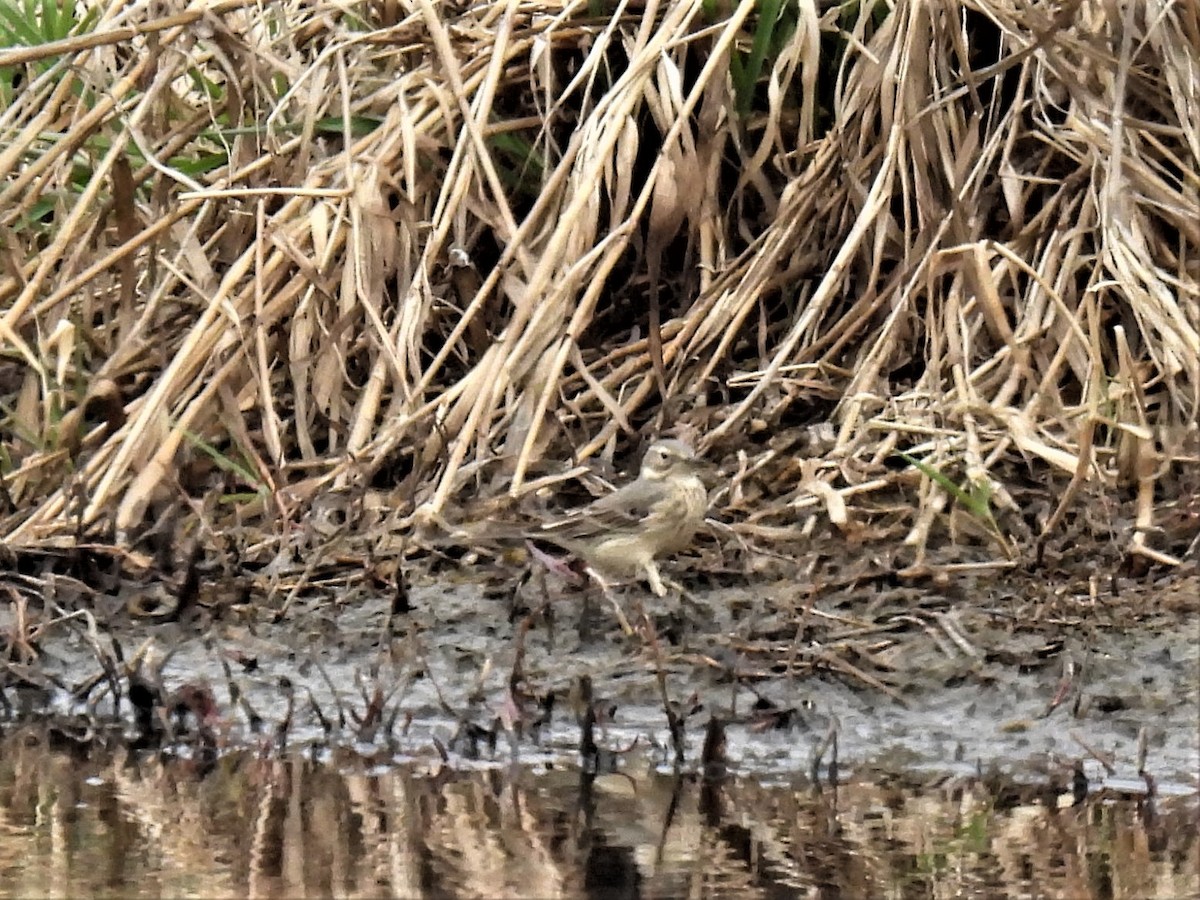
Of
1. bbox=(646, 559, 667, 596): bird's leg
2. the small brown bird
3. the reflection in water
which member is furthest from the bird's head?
the reflection in water

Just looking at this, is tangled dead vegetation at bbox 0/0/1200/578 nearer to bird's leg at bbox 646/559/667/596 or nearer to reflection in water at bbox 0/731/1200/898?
bird's leg at bbox 646/559/667/596

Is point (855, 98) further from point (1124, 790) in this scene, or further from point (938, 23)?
point (1124, 790)

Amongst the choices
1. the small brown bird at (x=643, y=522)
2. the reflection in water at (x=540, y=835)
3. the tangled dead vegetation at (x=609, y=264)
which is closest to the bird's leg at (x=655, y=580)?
the small brown bird at (x=643, y=522)

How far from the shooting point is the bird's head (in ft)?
18.1

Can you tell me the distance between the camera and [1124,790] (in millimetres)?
4488

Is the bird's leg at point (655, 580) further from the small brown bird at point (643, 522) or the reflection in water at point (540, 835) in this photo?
the reflection in water at point (540, 835)

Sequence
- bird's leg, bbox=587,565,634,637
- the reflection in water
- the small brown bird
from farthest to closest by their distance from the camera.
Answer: the small brown bird → bird's leg, bbox=587,565,634,637 → the reflection in water

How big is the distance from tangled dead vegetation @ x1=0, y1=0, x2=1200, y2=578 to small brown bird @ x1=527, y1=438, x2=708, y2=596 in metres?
0.23

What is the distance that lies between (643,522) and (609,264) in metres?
0.95

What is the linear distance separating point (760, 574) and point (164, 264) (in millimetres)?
1908

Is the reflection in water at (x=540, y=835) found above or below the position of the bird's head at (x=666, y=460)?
below

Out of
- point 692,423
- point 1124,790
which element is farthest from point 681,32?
point 1124,790

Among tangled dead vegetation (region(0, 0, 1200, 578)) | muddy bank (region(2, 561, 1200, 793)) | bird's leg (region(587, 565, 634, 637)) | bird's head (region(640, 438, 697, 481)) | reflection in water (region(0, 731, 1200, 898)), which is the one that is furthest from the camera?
tangled dead vegetation (region(0, 0, 1200, 578))

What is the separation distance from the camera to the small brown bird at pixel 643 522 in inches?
211
